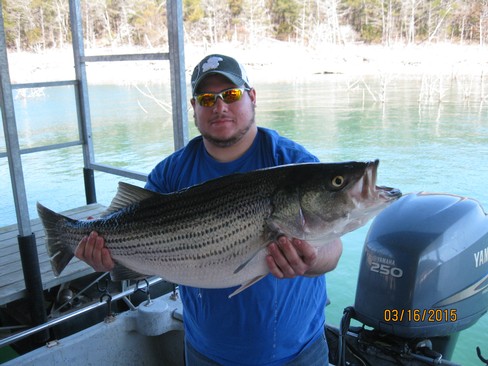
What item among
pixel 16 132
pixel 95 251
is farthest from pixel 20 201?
pixel 95 251

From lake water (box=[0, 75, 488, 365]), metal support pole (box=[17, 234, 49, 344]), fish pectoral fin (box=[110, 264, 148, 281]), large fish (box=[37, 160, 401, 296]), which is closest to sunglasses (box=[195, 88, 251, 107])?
large fish (box=[37, 160, 401, 296])

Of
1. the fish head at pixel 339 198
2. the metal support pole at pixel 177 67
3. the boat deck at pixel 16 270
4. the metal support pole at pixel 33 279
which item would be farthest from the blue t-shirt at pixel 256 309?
the boat deck at pixel 16 270

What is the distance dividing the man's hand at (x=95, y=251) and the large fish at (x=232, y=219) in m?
0.03

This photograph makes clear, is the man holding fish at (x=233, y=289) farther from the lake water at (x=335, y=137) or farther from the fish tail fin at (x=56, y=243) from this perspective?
the lake water at (x=335, y=137)

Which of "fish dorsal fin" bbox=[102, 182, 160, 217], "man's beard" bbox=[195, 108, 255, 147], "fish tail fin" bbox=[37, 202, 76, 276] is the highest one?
"man's beard" bbox=[195, 108, 255, 147]

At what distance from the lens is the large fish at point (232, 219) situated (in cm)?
183

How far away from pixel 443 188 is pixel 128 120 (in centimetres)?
1711

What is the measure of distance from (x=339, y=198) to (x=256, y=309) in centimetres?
64

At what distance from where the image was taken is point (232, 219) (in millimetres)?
1936

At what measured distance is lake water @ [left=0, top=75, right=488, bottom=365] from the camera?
12.3 m

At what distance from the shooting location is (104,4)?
113 feet

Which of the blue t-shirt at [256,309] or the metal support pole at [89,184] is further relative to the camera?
the metal support pole at [89,184]

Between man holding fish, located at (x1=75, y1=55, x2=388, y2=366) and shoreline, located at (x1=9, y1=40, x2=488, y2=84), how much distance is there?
117 feet

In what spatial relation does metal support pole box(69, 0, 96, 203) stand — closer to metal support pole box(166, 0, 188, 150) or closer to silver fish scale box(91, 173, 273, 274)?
metal support pole box(166, 0, 188, 150)
